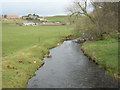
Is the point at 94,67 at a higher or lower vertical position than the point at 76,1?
lower

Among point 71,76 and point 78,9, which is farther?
point 78,9

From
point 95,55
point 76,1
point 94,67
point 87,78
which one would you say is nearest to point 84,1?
point 76,1

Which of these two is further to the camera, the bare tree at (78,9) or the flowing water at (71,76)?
the bare tree at (78,9)

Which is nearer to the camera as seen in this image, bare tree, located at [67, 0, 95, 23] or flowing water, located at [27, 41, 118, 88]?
flowing water, located at [27, 41, 118, 88]

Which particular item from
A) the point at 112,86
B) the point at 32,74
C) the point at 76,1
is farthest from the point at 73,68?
the point at 76,1

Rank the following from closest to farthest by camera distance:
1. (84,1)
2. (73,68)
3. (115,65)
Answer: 1. (115,65)
2. (73,68)
3. (84,1)

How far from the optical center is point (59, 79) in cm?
Result: 2412

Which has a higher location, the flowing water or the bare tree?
the bare tree

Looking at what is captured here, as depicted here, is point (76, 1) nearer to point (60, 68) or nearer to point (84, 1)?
point (84, 1)

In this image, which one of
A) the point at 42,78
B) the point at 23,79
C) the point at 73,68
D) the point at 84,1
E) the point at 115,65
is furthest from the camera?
the point at 84,1

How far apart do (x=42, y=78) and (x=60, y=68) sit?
5.49m

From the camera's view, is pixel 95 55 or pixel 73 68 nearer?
pixel 73 68

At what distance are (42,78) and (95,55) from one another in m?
13.6

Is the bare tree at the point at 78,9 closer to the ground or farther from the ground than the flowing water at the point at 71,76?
farther from the ground
